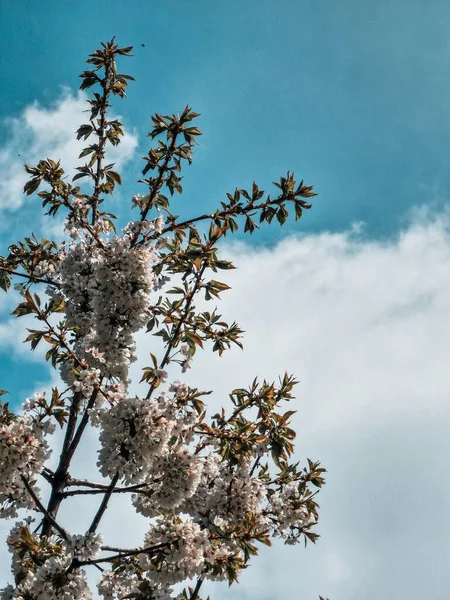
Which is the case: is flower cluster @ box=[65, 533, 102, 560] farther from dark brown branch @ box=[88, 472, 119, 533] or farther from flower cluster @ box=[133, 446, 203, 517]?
flower cluster @ box=[133, 446, 203, 517]

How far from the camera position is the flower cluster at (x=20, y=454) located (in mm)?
5314

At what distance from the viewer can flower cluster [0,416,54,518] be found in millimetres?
5314

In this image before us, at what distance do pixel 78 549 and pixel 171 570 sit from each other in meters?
0.88

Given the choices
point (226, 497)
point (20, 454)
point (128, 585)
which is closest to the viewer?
point (20, 454)

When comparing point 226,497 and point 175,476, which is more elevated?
point 226,497

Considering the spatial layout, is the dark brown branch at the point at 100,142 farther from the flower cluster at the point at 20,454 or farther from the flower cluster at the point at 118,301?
the flower cluster at the point at 20,454

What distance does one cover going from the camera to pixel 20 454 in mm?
5371

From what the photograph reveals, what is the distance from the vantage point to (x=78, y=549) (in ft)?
18.6

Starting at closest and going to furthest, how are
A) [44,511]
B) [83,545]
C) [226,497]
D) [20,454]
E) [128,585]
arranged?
[20,454] → [83,545] → [44,511] → [226,497] → [128,585]

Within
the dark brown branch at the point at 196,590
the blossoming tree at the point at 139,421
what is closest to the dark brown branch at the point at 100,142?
the blossoming tree at the point at 139,421

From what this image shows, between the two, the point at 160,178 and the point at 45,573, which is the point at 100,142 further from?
the point at 45,573

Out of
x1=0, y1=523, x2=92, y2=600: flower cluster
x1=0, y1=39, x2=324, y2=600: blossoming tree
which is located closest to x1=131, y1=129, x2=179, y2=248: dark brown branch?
x1=0, y1=39, x2=324, y2=600: blossoming tree

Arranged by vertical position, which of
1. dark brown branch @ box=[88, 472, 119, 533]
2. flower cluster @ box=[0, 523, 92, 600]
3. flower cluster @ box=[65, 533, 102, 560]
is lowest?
flower cluster @ box=[0, 523, 92, 600]

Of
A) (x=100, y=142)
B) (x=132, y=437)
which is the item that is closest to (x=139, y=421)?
(x=132, y=437)
